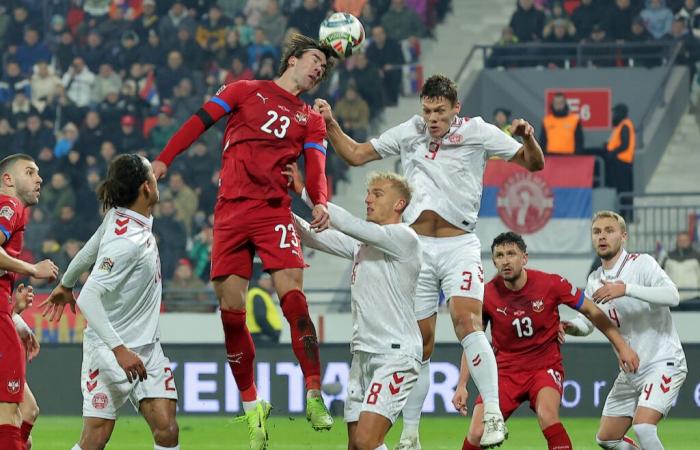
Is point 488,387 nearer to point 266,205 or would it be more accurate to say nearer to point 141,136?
point 266,205

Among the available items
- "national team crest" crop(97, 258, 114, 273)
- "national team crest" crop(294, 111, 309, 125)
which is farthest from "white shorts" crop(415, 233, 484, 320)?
"national team crest" crop(97, 258, 114, 273)

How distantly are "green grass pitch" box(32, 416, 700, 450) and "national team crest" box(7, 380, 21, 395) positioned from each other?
13.5 feet

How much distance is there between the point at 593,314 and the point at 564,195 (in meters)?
7.80

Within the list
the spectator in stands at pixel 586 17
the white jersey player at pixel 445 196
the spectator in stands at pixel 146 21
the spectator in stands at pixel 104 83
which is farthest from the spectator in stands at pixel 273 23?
the white jersey player at pixel 445 196

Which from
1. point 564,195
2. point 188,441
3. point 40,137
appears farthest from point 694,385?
point 40,137

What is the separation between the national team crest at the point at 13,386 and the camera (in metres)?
7.35

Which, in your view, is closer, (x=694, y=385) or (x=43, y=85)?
(x=694, y=385)

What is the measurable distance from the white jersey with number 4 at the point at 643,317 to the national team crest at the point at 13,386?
3796mm

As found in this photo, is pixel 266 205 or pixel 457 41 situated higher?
pixel 457 41

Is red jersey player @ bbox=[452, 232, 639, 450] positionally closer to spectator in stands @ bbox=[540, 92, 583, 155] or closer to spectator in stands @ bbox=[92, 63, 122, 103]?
spectator in stands @ bbox=[540, 92, 583, 155]

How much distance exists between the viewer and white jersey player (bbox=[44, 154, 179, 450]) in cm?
751

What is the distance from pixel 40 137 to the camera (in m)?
19.7

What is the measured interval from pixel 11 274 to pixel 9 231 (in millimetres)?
318

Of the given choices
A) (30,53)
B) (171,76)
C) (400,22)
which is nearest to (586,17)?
(400,22)
